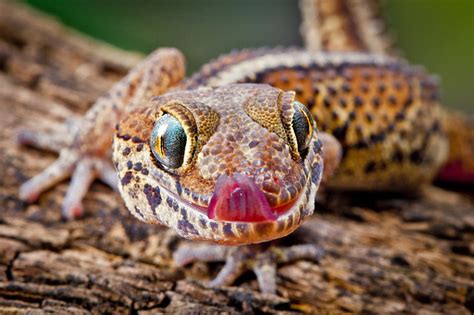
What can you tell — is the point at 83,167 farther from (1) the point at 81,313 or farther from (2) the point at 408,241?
(2) the point at 408,241

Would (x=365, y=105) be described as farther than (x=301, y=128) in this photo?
Yes

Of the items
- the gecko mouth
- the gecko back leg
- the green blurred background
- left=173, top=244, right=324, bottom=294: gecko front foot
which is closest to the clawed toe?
the gecko back leg

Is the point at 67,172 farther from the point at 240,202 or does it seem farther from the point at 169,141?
the point at 240,202

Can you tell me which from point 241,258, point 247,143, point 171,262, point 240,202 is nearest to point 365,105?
point 241,258

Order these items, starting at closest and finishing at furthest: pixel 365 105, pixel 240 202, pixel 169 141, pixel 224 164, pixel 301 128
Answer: pixel 240 202 → pixel 224 164 → pixel 169 141 → pixel 301 128 → pixel 365 105

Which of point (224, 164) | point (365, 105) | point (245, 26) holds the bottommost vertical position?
point (224, 164)

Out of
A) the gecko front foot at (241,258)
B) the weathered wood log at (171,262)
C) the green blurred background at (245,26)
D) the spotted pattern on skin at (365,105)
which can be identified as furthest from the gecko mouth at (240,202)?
the green blurred background at (245,26)

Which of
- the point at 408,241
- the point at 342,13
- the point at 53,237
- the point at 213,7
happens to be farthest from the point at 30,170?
the point at 213,7

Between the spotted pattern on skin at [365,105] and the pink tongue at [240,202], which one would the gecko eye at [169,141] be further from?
the spotted pattern on skin at [365,105]
